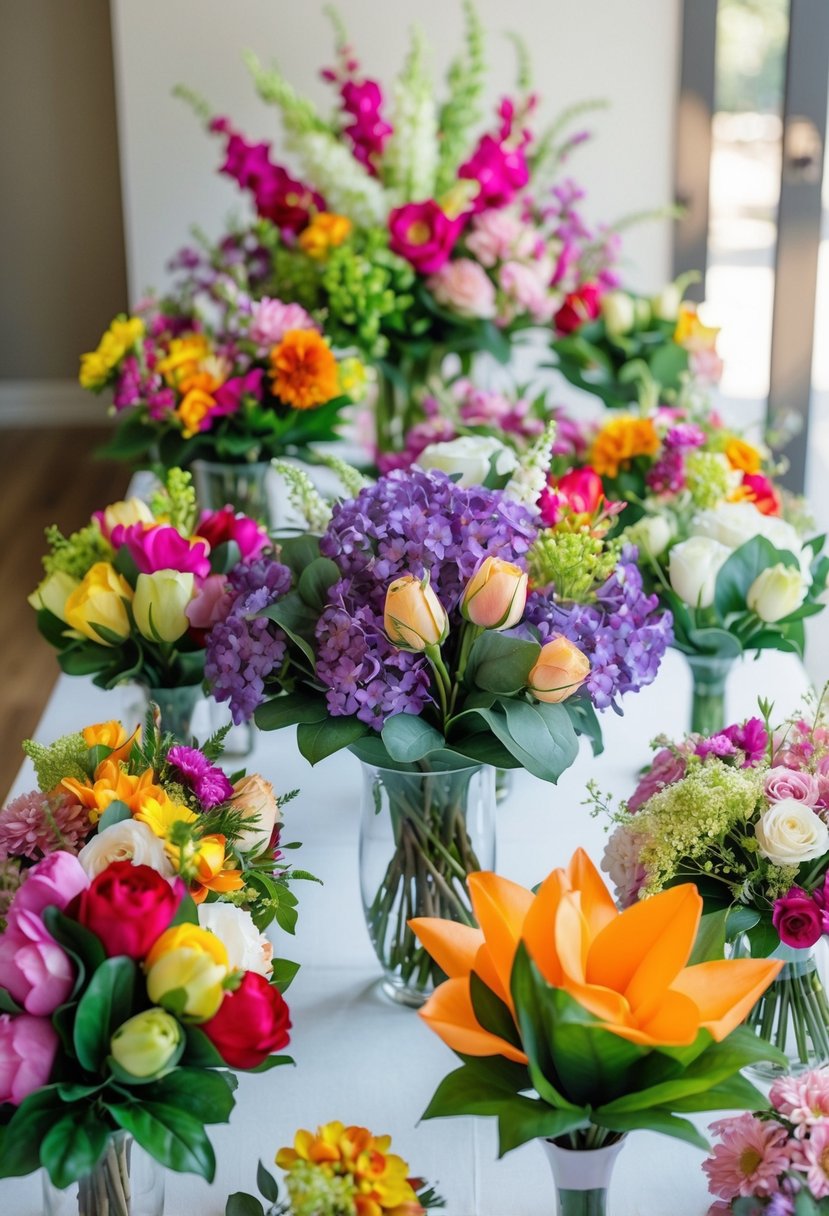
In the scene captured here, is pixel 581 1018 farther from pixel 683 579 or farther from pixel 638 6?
pixel 638 6

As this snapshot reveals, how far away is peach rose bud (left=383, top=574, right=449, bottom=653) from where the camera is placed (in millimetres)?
963

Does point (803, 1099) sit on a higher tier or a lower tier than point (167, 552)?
lower

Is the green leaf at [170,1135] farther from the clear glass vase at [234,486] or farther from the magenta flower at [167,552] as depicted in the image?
the clear glass vase at [234,486]

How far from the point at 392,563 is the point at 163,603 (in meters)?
0.31

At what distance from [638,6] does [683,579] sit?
2.41 meters

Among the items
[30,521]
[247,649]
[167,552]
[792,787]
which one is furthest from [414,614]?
[30,521]

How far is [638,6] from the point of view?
131 inches

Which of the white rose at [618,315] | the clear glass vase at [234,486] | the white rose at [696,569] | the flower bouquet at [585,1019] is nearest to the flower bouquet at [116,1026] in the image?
the flower bouquet at [585,1019]

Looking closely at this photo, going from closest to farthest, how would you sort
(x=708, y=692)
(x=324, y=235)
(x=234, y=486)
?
(x=708, y=692) → (x=234, y=486) → (x=324, y=235)

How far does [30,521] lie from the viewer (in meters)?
4.66

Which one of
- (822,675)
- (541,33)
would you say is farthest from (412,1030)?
(541,33)

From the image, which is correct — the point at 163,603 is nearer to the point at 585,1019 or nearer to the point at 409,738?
the point at 409,738

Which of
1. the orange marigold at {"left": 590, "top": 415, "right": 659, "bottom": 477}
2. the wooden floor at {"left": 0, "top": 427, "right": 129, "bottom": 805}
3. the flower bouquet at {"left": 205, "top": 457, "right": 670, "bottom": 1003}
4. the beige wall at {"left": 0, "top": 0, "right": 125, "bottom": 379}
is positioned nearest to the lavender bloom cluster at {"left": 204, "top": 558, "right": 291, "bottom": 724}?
the flower bouquet at {"left": 205, "top": 457, "right": 670, "bottom": 1003}

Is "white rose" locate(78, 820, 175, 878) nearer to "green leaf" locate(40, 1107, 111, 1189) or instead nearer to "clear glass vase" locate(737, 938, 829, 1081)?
"green leaf" locate(40, 1107, 111, 1189)
